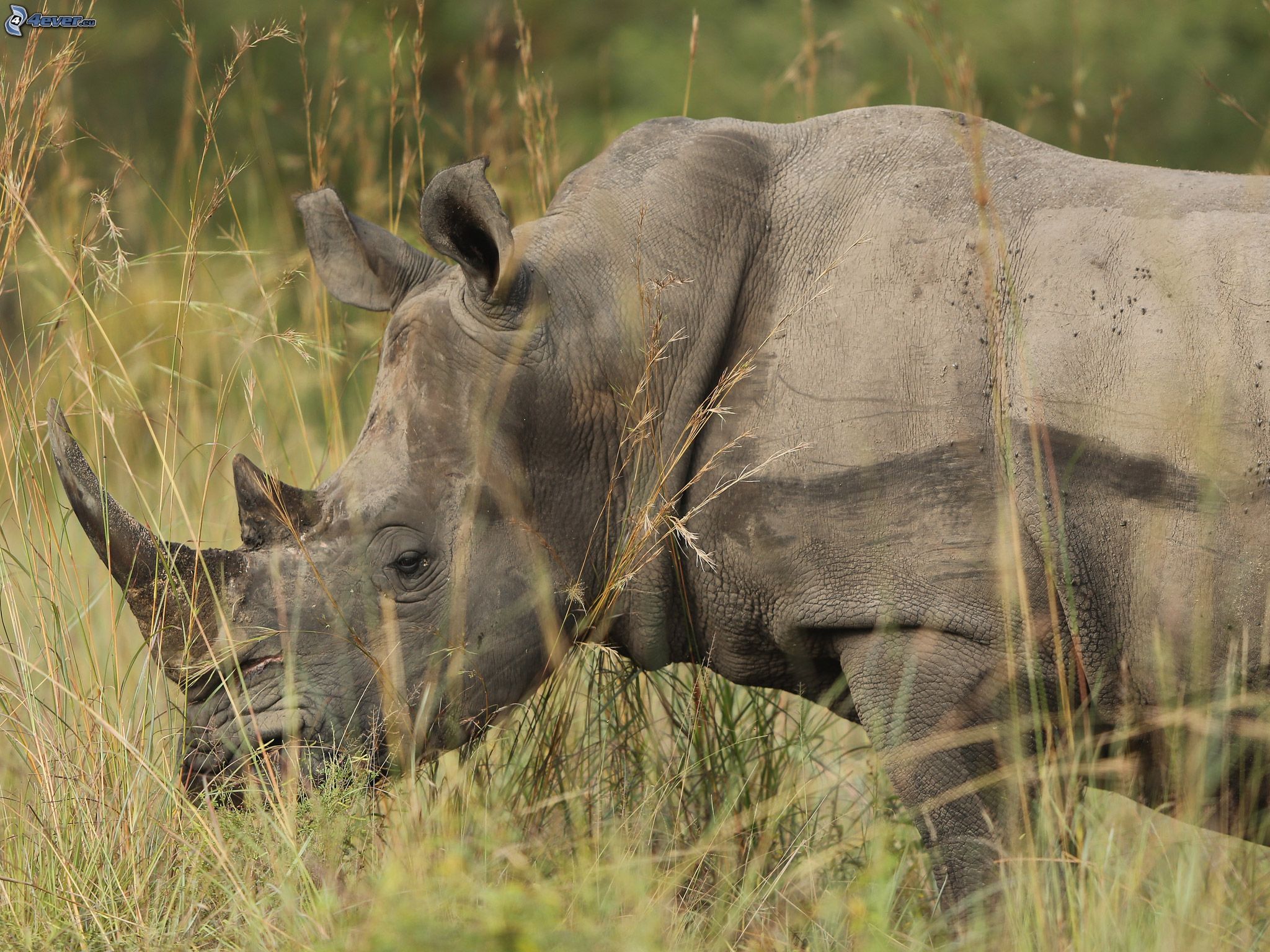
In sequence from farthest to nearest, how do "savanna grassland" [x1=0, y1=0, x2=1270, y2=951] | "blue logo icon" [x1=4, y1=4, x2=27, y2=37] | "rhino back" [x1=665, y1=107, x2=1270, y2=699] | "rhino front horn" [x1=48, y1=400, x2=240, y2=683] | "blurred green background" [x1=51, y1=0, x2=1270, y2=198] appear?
"blurred green background" [x1=51, y1=0, x2=1270, y2=198] → "blue logo icon" [x1=4, y1=4, x2=27, y2=37] → "rhino front horn" [x1=48, y1=400, x2=240, y2=683] → "rhino back" [x1=665, y1=107, x2=1270, y2=699] → "savanna grassland" [x1=0, y1=0, x2=1270, y2=951]

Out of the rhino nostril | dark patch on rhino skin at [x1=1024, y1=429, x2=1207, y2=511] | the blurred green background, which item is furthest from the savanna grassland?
the blurred green background

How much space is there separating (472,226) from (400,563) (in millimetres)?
731

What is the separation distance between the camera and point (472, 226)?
313 cm

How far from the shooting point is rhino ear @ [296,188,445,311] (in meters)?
3.47

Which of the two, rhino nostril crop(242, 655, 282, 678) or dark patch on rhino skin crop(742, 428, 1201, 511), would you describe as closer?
dark patch on rhino skin crop(742, 428, 1201, 511)

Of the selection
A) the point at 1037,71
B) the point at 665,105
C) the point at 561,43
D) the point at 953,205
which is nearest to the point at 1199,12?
the point at 1037,71

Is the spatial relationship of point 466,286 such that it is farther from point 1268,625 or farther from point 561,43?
point 561,43

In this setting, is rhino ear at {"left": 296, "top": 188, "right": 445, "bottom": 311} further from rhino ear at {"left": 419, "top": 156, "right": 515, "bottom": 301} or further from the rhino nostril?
the rhino nostril

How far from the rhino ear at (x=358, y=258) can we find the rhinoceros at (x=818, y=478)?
0.25 ft

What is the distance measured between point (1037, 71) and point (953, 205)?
8.72 metres

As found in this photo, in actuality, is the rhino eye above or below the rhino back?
below

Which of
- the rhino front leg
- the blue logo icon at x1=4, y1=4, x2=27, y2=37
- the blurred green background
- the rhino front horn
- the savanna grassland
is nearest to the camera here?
the savanna grassland

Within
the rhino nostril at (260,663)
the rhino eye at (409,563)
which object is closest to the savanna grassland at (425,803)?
the rhino nostril at (260,663)

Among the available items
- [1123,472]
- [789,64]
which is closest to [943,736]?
[1123,472]
